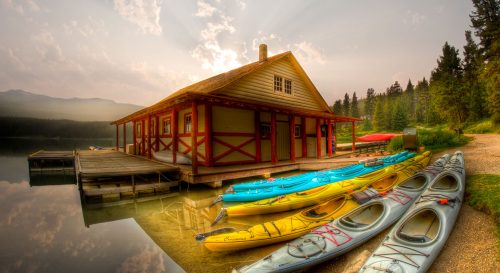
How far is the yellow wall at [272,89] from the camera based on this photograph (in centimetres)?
1236

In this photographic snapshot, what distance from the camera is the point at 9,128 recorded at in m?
80.8

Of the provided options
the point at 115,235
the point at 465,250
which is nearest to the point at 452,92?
the point at 465,250

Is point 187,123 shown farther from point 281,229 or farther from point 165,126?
point 281,229

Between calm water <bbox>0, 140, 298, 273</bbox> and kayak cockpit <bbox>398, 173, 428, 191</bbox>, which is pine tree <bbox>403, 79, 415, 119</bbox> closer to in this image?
kayak cockpit <bbox>398, 173, 428, 191</bbox>

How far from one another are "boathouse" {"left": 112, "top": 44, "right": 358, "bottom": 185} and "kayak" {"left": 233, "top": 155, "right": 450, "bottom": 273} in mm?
5846

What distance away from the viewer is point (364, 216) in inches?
195

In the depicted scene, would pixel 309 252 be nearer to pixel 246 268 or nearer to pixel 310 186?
pixel 246 268

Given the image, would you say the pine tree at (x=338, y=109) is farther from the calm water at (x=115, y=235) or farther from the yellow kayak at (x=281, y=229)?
the yellow kayak at (x=281, y=229)

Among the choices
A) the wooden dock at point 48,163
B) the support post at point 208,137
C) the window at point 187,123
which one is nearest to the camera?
the support post at point 208,137

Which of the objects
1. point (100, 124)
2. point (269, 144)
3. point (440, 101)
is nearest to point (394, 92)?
point (440, 101)

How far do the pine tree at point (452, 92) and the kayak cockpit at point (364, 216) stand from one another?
141 ft

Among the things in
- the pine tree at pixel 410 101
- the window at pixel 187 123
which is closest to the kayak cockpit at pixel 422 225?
the window at pixel 187 123

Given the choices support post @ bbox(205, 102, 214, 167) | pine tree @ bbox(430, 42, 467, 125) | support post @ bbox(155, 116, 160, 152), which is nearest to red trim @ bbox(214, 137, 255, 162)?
support post @ bbox(205, 102, 214, 167)

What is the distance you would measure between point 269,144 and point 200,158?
424cm
